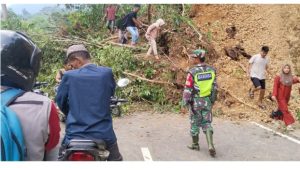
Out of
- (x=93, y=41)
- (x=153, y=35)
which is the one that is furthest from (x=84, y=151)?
(x=93, y=41)

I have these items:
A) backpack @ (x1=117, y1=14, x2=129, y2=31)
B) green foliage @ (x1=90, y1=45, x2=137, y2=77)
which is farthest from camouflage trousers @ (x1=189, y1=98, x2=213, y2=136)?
backpack @ (x1=117, y1=14, x2=129, y2=31)

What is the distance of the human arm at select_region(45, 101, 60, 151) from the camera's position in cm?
197

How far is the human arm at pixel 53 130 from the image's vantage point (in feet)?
6.46

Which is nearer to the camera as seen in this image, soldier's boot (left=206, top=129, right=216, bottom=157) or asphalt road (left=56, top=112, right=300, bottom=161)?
→ soldier's boot (left=206, top=129, right=216, bottom=157)

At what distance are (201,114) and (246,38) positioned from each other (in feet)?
19.7

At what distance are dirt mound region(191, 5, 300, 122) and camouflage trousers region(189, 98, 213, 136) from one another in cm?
287

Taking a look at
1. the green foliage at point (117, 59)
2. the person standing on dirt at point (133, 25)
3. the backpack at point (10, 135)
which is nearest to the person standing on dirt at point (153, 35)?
the green foliage at point (117, 59)

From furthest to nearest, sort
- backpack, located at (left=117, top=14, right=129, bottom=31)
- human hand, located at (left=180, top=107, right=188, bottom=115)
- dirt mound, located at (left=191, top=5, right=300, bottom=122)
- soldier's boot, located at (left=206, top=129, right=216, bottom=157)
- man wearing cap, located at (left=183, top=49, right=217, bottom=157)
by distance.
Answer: backpack, located at (left=117, top=14, right=129, bottom=31), dirt mound, located at (left=191, top=5, right=300, bottom=122), human hand, located at (left=180, top=107, right=188, bottom=115), soldier's boot, located at (left=206, top=129, right=216, bottom=157), man wearing cap, located at (left=183, top=49, right=217, bottom=157)

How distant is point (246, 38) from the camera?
11.3 m

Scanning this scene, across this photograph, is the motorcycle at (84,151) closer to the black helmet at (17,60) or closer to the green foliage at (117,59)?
the black helmet at (17,60)

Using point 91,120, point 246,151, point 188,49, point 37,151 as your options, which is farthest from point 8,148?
point 188,49

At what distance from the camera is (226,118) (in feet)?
26.7

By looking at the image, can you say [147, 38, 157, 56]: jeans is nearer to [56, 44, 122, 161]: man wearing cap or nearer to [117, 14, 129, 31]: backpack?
[117, 14, 129, 31]: backpack

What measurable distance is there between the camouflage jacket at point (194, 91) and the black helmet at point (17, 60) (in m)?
3.66
